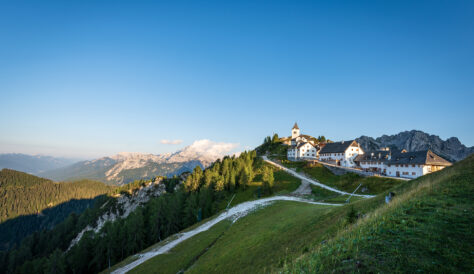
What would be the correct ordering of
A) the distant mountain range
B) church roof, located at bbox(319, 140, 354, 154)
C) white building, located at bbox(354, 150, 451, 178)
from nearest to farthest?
white building, located at bbox(354, 150, 451, 178)
church roof, located at bbox(319, 140, 354, 154)
the distant mountain range

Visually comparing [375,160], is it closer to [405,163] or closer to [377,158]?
[377,158]

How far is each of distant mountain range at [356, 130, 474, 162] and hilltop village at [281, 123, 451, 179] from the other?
5127 cm

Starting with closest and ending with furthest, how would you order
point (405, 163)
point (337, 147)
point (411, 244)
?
point (411, 244) → point (405, 163) → point (337, 147)

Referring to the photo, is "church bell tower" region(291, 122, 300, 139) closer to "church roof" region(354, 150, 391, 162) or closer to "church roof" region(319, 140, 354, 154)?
"church roof" region(319, 140, 354, 154)

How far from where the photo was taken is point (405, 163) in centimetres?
6206

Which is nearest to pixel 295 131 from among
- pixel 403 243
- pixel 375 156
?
pixel 375 156

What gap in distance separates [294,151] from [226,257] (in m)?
104

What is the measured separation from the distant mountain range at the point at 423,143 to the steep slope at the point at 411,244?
430 feet

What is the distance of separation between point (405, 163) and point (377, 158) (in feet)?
49.1

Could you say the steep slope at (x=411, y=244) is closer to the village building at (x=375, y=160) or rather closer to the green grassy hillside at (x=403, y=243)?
the green grassy hillside at (x=403, y=243)

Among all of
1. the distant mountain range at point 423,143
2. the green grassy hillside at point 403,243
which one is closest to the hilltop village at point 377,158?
the green grassy hillside at point 403,243

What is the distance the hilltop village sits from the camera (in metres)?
57.6

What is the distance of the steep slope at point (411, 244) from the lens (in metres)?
6.90

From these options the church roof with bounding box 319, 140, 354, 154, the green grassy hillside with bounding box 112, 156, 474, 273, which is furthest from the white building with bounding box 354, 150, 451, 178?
the green grassy hillside with bounding box 112, 156, 474, 273
